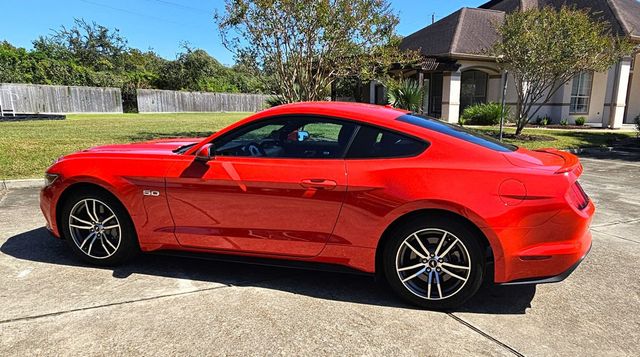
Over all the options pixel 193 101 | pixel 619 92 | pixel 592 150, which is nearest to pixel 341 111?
pixel 592 150

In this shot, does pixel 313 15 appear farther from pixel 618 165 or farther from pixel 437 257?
pixel 437 257

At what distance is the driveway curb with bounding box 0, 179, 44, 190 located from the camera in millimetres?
7297

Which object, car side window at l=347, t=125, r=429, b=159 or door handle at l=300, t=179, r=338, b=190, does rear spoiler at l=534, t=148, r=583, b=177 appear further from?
door handle at l=300, t=179, r=338, b=190

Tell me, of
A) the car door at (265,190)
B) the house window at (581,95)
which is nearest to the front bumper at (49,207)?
the car door at (265,190)

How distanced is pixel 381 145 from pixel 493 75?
74.0 ft

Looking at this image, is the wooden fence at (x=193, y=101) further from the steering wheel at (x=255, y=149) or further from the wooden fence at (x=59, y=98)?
the steering wheel at (x=255, y=149)

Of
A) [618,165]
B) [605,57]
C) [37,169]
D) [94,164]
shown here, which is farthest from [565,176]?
[605,57]

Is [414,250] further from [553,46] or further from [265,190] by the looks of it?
[553,46]

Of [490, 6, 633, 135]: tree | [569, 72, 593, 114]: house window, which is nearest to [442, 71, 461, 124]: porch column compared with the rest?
[490, 6, 633, 135]: tree

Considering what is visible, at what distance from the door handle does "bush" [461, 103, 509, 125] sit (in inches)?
753

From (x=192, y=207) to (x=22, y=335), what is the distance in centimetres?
141

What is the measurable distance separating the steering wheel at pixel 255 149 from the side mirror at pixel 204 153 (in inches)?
12.6

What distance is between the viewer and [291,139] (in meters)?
3.71

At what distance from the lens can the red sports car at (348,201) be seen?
10.0 ft
